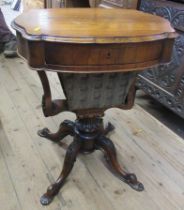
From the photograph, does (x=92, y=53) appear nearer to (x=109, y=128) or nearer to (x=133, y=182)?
(x=133, y=182)

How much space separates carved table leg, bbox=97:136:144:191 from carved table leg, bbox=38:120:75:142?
217mm

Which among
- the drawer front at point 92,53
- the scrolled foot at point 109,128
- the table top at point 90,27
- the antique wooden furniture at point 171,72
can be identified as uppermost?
the table top at point 90,27

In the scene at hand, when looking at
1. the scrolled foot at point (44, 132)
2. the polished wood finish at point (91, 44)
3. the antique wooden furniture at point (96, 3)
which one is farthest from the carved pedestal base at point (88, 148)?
the antique wooden furniture at point (96, 3)

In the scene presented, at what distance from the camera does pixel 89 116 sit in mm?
1237

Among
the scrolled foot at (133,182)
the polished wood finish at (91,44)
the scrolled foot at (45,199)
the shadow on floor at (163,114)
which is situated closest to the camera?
the polished wood finish at (91,44)

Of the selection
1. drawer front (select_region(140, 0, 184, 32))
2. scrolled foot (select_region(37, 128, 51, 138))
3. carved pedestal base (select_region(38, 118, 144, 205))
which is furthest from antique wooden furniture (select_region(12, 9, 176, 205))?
drawer front (select_region(140, 0, 184, 32))

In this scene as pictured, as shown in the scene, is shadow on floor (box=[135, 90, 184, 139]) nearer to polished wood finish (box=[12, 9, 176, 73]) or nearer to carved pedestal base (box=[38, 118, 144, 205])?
carved pedestal base (box=[38, 118, 144, 205])

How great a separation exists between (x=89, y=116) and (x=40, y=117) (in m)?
0.73

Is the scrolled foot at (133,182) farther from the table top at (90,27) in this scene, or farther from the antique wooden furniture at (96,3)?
the antique wooden furniture at (96,3)

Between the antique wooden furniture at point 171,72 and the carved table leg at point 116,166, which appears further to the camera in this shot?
the antique wooden furniture at point 171,72

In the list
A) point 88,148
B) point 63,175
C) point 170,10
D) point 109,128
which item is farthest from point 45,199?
point 170,10

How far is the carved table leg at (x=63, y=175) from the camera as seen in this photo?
1239mm

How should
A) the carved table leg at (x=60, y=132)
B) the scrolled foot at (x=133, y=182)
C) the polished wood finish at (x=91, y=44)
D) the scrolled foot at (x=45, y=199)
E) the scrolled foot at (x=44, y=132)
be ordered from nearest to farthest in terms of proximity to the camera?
the polished wood finish at (x=91, y=44)
the scrolled foot at (x=45, y=199)
the scrolled foot at (x=133, y=182)
the carved table leg at (x=60, y=132)
the scrolled foot at (x=44, y=132)

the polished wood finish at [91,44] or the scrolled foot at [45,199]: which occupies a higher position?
the polished wood finish at [91,44]
